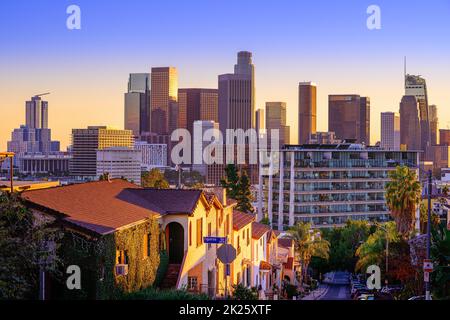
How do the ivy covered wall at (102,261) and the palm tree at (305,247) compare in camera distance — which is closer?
the ivy covered wall at (102,261)

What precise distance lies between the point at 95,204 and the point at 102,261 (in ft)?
8.77

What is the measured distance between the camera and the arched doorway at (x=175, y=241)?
A: 24.6 meters

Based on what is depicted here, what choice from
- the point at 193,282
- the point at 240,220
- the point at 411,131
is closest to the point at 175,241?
the point at 193,282

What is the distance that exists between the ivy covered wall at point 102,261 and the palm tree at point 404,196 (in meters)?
23.3

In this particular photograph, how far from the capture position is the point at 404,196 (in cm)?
4100

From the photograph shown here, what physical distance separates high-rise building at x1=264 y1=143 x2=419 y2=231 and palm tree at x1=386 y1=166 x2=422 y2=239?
204 feet

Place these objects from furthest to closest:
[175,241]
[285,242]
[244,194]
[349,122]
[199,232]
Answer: [349,122] → [244,194] → [285,242] → [199,232] → [175,241]

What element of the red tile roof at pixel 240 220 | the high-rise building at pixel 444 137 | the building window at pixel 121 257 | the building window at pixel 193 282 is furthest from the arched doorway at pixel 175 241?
the high-rise building at pixel 444 137

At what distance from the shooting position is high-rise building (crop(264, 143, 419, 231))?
106 m

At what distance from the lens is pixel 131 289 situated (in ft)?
67.4

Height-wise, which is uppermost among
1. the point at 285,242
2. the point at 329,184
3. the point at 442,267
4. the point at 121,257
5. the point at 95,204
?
the point at 95,204

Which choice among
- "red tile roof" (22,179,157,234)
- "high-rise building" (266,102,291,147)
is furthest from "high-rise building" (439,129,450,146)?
"red tile roof" (22,179,157,234)

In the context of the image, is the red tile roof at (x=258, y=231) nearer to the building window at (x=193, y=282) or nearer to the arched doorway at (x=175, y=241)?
the building window at (x=193, y=282)

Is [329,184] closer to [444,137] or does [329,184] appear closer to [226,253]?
[444,137]
